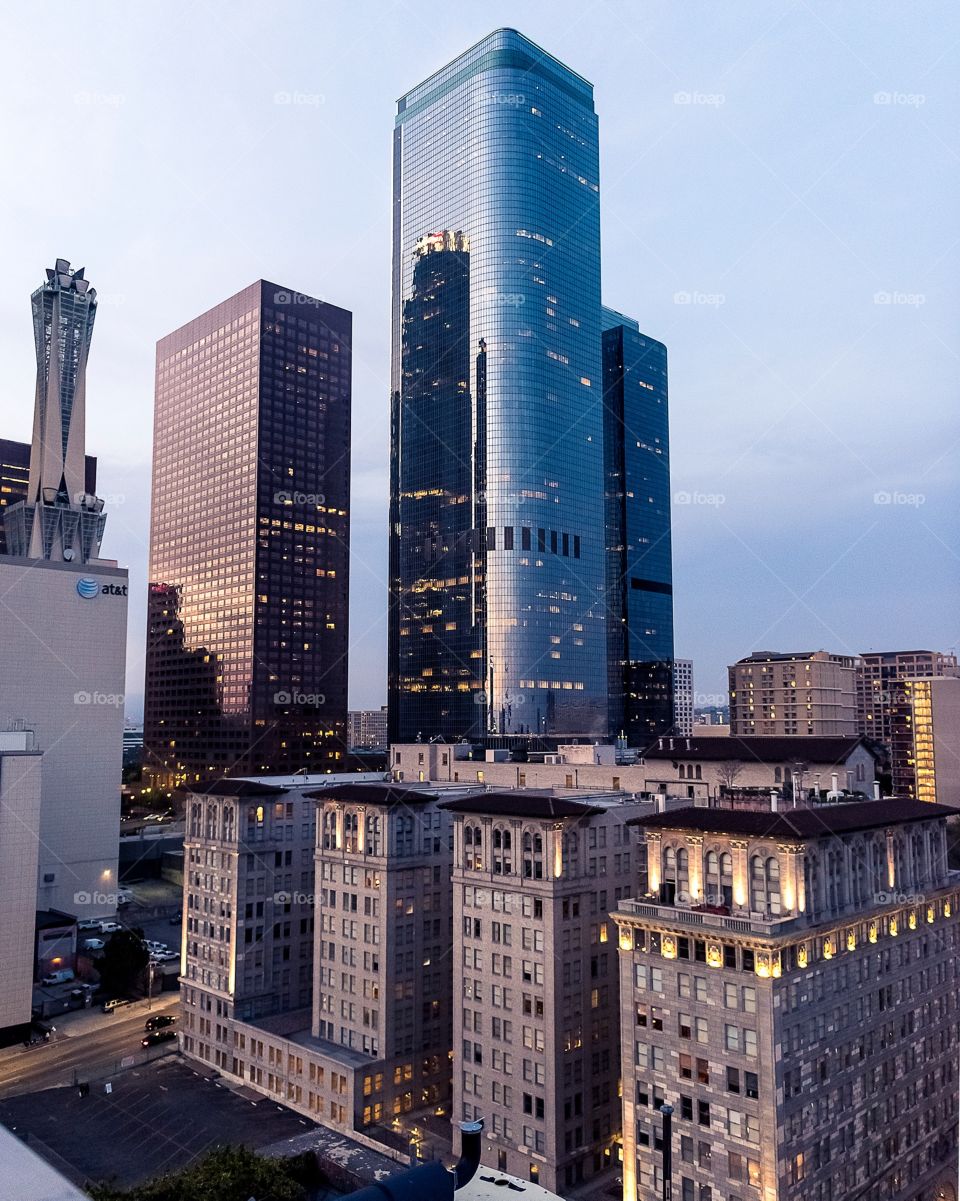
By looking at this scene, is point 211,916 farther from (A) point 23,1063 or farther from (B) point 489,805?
(B) point 489,805

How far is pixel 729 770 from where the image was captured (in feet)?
292

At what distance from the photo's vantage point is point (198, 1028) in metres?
91.8

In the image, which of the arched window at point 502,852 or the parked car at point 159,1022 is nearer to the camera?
the arched window at point 502,852

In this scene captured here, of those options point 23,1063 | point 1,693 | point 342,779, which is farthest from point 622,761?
point 1,693

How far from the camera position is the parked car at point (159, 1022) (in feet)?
325

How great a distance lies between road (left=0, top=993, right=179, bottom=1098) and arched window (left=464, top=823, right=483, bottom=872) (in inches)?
1749

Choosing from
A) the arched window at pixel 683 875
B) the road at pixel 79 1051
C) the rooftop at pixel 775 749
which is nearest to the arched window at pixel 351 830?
the arched window at pixel 683 875

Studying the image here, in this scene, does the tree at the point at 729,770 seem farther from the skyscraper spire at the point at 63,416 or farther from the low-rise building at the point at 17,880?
the skyscraper spire at the point at 63,416

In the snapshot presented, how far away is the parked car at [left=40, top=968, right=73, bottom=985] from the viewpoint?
11781 cm

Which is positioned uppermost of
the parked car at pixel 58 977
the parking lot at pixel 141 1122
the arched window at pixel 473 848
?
the arched window at pixel 473 848

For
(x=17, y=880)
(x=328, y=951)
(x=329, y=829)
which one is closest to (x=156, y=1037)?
(x=17, y=880)

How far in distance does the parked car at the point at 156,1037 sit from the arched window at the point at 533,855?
170 ft

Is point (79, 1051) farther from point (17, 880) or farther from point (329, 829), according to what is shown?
point (329, 829)

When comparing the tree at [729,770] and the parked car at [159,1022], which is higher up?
the tree at [729,770]
